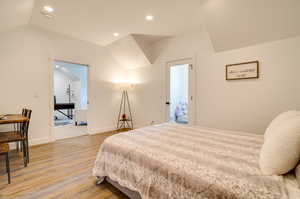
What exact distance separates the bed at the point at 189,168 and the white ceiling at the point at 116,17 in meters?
2.18

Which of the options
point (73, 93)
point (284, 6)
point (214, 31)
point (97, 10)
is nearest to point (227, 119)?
point (214, 31)

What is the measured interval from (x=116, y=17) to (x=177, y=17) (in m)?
1.22

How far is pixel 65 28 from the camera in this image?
344 centimetres

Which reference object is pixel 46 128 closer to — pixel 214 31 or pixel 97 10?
pixel 97 10

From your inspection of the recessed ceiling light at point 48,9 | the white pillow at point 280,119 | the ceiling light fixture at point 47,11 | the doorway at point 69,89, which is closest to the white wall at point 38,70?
the ceiling light fixture at point 47,11

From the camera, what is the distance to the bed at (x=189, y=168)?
955 millimetres

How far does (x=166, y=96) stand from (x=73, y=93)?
6.03 metres

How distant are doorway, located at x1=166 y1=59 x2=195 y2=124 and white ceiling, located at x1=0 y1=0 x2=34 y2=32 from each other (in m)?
3.13

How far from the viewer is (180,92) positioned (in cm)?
396

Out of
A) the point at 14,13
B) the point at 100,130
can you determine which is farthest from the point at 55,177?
the point at 14,13

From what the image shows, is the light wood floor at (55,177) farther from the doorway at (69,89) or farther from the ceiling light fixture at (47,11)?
the doorway at (69,89)

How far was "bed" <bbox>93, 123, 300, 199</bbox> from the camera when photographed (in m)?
0.95

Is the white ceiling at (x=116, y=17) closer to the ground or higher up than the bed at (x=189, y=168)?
higher up

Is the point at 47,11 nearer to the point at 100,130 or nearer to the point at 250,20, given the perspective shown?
the point at 100,130
